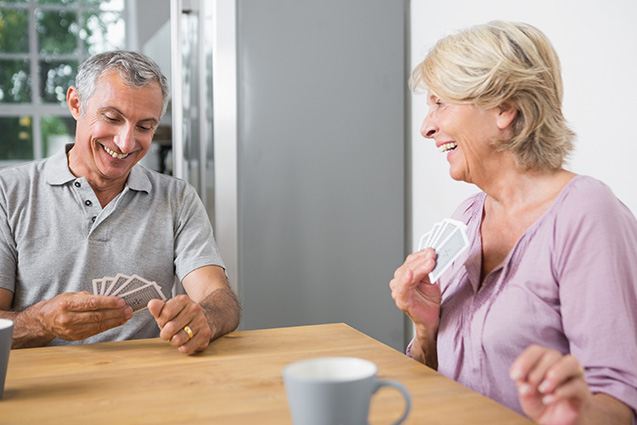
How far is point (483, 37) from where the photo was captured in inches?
46.5

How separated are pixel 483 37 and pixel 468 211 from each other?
39cm

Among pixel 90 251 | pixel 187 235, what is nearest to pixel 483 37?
pixel 187 235

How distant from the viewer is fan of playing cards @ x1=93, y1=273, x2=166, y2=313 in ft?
4.13

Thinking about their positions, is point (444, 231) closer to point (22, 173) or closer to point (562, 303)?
point (562, 303)

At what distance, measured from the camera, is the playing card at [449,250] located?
42.3 inches

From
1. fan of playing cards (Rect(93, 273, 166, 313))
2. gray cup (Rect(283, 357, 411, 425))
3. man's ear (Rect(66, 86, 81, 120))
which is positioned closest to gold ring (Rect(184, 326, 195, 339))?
fan of playing cards (Rect(93, 273, 166, 313))

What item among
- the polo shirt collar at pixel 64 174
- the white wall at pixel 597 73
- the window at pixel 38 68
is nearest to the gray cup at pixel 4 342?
the polo shirt collar at pixel 64 174

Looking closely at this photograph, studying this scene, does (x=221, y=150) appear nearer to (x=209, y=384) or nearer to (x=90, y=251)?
(x=90, y=251)

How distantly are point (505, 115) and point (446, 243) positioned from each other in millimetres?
291

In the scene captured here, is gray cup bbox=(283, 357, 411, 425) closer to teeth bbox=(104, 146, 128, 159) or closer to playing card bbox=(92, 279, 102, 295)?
playing card bbox=(92, 279, 102, 295)

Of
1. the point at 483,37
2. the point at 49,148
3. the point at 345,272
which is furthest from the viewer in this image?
the point at 49,148

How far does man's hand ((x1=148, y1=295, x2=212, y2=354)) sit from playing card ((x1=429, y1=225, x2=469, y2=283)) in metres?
0.46

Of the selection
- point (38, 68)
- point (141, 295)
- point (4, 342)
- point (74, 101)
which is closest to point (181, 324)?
point (141, 295)

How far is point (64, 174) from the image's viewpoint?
1.68 metres
